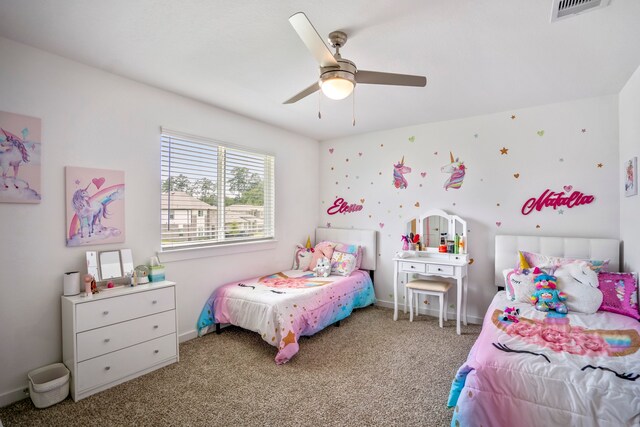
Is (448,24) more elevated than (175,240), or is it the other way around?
(448,24)

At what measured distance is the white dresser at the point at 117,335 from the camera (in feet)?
7.14

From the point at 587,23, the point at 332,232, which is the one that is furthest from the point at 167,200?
the point at 587,23

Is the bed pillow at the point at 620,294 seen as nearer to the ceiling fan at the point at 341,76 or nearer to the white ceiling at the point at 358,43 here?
the white ceiling at the point at 358,43

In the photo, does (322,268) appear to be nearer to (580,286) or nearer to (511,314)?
(511,314)

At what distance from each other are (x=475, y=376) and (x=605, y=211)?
253 centimetres

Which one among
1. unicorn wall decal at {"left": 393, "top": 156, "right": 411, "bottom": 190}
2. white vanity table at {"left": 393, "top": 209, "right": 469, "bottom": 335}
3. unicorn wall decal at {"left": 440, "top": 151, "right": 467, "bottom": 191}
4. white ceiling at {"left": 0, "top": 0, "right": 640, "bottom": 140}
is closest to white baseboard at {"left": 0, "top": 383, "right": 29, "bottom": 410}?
white ceiling at {"left": 0, "top": 0, "right": 640, "bottom": 140}

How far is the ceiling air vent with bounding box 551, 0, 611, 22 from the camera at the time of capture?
162 centimetres

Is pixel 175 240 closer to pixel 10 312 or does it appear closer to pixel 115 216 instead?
pixel 115 216

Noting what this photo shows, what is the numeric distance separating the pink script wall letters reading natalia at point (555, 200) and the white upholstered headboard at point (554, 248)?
0.35m

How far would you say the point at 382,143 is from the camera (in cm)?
432

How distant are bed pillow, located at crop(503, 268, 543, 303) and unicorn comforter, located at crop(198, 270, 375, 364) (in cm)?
167

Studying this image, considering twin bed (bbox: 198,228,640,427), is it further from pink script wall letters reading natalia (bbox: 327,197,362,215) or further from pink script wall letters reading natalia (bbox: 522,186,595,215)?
pink script wall letters reading natalia (bbox: 327,197,362,215)

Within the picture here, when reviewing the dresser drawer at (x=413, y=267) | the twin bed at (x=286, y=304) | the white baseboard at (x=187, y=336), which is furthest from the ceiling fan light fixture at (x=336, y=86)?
the white baseboard at (x=187, y=336)

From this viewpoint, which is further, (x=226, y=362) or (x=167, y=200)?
(x=167, y=200)
